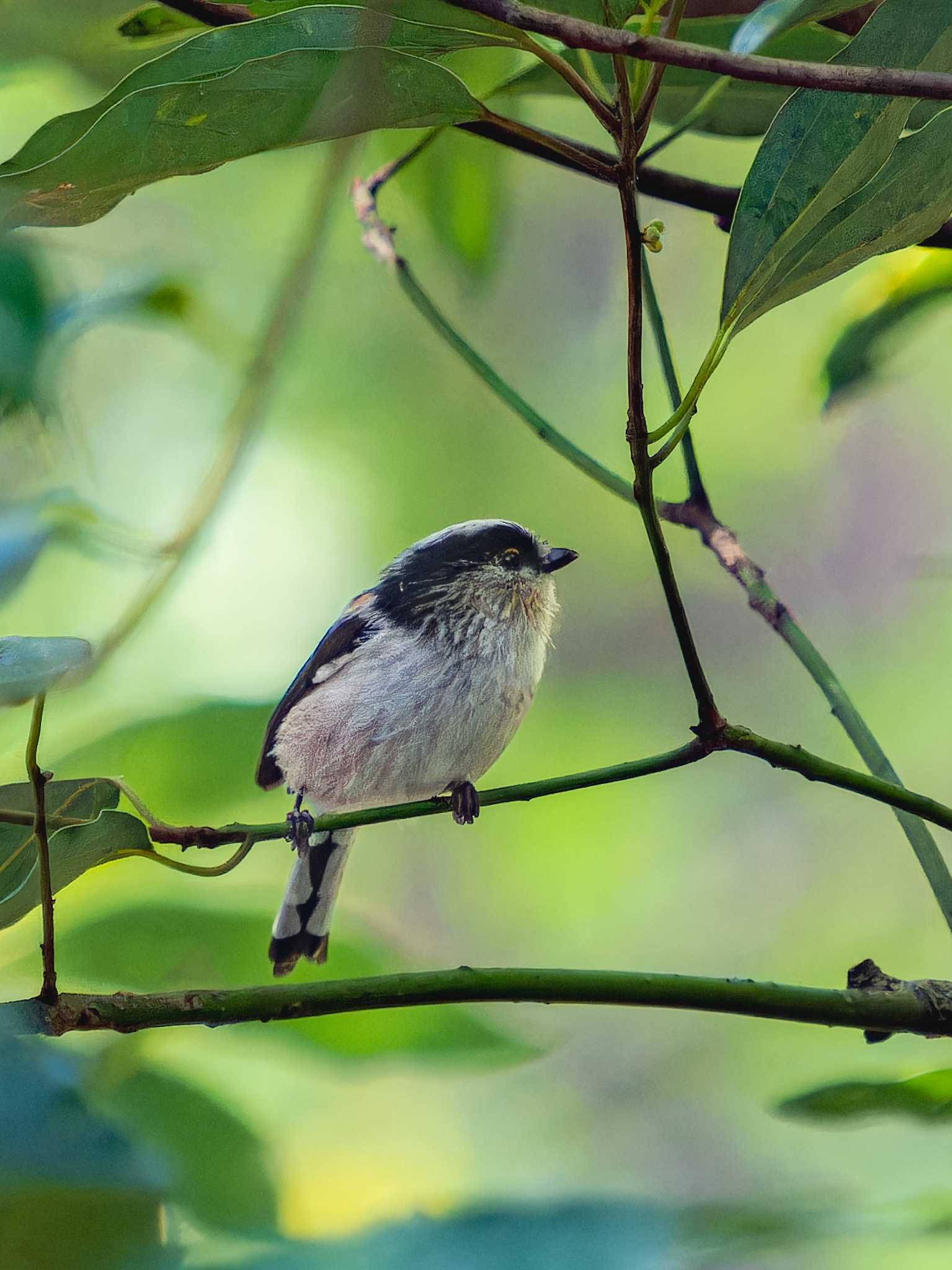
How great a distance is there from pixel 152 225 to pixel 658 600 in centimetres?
33

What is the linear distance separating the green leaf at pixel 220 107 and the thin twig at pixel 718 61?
5cm

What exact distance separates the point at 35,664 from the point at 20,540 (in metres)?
0.04

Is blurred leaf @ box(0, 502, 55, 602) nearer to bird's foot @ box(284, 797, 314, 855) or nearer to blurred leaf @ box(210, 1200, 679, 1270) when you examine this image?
bird's foot @ box(284, 797, 314, 855)

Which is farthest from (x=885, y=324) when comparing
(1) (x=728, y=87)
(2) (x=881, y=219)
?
(2) (x=881, y=219)

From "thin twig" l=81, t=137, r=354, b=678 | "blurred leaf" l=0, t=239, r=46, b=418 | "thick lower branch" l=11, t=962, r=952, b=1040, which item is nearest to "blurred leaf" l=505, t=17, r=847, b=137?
"thin twig" l=81, t=137, r=354, b=678

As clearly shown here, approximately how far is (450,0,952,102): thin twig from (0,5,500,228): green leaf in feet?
0.15


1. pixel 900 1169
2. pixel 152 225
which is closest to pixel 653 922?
pixel 900 1169

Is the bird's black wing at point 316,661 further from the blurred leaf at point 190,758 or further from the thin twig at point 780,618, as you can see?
the thin twig at point 780,618

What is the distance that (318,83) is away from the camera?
0.22m

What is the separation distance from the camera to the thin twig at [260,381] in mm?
356

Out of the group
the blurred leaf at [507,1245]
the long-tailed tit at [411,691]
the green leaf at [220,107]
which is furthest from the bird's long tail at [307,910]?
the green leaf at [220,107]

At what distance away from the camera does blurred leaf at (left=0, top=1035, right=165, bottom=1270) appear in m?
0.26

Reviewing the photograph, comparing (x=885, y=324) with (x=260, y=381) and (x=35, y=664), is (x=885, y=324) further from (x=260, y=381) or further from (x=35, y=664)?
(x=35, y=664)

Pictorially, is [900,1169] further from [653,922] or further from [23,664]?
[23,664]
